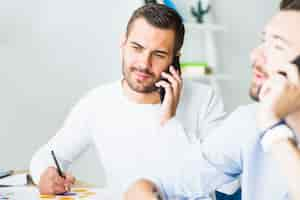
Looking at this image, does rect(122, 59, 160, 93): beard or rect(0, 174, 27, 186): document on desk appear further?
rect(122, 59, 160, 93): beard

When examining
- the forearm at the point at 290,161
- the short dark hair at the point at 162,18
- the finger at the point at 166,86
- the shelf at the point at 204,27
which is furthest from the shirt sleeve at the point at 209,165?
the shelf at the point at 204,27

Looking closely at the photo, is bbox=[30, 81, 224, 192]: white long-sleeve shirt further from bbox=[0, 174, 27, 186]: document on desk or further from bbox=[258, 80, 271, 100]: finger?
bbox=[258, 80, 271, 100]: finger

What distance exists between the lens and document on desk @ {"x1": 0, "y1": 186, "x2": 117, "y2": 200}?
4.56 ft

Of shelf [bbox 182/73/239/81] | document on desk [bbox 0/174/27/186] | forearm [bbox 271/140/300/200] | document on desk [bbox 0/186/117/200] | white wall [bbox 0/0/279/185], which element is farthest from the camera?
shelf [bbox 182/73/239/81]

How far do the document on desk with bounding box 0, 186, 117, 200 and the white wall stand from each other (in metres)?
1.25

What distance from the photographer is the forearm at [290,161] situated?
2.89ft

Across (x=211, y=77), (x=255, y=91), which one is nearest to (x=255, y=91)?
(x=255, y=91)

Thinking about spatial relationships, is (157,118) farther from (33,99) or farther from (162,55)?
(33,99)

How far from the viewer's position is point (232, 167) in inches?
47.3

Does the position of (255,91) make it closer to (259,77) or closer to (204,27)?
(259,77)

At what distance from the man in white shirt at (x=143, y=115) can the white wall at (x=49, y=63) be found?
98cm

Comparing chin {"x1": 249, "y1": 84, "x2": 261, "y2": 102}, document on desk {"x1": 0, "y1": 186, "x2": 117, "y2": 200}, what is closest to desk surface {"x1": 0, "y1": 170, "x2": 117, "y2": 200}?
document on desk {"x1": 0, "y1": 186, "x2": 117, "y2": 200}

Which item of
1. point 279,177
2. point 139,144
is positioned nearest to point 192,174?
point 279,177

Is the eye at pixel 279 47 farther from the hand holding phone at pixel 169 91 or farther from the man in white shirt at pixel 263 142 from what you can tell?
the hand holding phone at pixel 169 91
